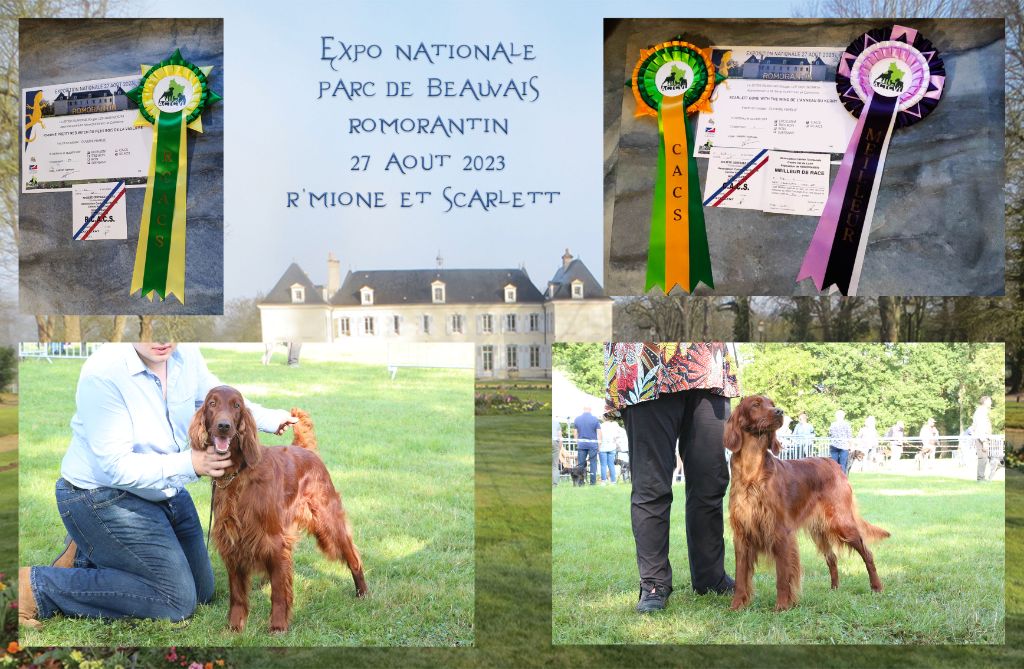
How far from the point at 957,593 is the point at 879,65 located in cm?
338

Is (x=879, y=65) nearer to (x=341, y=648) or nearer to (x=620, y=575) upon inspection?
(x=620, y=575)

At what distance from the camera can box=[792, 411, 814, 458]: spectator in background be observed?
17.5 ft

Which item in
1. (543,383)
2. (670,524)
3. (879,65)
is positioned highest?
(879,65)

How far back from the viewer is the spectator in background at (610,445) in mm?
5383

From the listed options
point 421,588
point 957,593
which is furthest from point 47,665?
point 957,593

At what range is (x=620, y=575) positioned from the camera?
211 inches

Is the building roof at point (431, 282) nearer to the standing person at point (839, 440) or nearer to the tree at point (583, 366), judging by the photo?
the tree at point (583, 366)

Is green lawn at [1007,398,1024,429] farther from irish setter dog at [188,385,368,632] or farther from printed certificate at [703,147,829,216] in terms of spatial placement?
irish setter dog at [188,385,368,632]

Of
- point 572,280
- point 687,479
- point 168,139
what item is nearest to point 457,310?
point 572,280

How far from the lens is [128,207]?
681cm

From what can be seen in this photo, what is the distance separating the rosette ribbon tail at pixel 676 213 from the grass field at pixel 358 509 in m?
2.04

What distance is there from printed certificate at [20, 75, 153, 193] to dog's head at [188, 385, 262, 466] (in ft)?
7.92

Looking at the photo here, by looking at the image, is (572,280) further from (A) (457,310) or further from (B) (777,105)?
(B) (777,105)

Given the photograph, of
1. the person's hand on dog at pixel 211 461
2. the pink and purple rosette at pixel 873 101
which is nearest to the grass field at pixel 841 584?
the person's hand on dog at pixel 211 461
